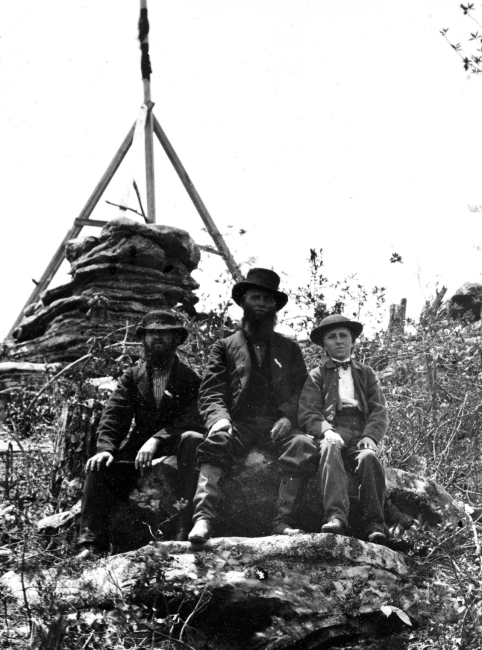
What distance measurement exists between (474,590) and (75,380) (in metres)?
4.55

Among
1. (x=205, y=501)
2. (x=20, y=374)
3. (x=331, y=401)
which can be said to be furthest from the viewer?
(x=20, y=374)

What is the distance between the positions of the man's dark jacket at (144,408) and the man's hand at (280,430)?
622mm

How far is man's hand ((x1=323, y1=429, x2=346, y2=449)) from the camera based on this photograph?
492 cm

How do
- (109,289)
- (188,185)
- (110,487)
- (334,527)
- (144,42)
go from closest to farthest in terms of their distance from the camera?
(334,527)
(110,487)
(109,289)
(144,42)
(188,185)

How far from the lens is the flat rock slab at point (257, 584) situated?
4160 millimetres

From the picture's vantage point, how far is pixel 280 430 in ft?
16.9

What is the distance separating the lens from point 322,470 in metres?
4.81

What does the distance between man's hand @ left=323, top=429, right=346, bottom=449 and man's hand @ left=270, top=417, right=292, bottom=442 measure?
0.30 metres

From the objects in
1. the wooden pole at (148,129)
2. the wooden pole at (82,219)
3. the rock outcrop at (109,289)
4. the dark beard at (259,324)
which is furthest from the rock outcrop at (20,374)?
the dark beard at (259,324)

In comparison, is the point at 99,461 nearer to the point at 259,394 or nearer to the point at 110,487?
the point at 110,487

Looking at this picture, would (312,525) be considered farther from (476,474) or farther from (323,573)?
(476,474)

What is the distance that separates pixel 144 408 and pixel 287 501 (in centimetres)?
138

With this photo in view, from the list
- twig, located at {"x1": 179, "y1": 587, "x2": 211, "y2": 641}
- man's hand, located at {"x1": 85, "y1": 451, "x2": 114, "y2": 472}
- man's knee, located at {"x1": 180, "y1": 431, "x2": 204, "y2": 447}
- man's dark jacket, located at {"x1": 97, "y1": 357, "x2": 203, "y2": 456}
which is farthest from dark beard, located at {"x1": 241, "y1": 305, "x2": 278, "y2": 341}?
twig, located at {"x1": 179, "y1": 587, "x2": 211, "y2": 641}

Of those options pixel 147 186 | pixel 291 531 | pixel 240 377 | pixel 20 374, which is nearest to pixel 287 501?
pixel 291 531
